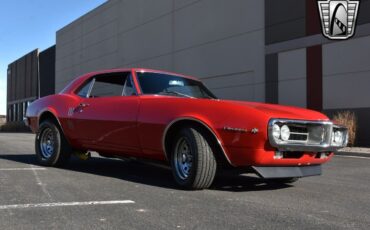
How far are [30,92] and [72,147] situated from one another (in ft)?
168

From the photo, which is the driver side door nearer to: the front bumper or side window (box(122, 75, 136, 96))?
side window (box(122, 75, 136, 96))

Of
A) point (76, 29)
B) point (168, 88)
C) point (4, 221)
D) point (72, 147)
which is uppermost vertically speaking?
point (76, 29)

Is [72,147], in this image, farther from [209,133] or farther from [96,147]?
[209,133]

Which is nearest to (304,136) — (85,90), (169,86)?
(169,86)

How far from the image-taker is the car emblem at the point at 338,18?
1780 centimetres

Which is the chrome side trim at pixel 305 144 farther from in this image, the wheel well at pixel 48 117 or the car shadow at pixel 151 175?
the wheel well at pixel 48 117

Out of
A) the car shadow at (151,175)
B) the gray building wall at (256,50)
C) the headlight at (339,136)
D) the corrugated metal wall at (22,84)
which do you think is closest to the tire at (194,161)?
the car shadow at (151,175)

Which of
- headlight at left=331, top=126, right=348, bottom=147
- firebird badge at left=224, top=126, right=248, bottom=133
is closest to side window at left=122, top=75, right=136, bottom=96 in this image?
firebird badge at left=224, top=126, right=248, bottom=133

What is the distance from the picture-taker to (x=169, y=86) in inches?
265

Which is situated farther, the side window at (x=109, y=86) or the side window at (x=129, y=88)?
the side window at (x=109, y=86)

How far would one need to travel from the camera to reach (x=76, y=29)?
44.8m

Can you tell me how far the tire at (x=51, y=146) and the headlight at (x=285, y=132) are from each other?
3.73 m

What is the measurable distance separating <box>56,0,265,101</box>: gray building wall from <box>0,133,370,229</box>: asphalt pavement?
49.3ft

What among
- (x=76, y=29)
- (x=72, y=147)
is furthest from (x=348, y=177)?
(x=76, y=29)
